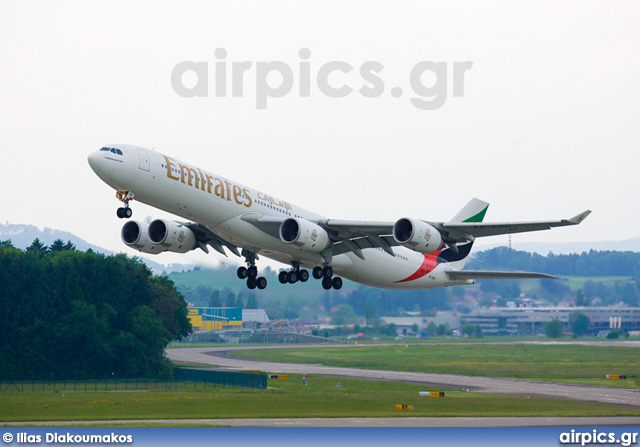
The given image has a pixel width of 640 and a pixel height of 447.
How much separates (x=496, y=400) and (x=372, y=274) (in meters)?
14.9

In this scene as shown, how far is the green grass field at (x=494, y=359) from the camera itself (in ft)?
281

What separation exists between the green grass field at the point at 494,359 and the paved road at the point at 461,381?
3146 mm

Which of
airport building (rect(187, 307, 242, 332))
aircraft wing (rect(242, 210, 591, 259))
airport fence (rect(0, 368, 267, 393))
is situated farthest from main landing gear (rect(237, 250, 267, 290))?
airport building (rect(187, 307, 242, 332))

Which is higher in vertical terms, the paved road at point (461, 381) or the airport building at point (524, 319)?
the airport building at point (524, 319)

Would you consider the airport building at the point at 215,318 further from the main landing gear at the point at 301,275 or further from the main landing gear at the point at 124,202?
the main landing gear at the point at 124,202

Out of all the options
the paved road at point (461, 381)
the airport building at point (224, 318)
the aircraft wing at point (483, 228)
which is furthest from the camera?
the airport building at point (224, 318)

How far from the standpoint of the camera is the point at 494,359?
331 feet

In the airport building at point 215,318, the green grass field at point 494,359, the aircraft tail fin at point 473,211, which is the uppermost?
the aircraft tail fin at point 473,211

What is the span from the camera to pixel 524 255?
159 m

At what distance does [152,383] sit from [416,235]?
4145cm

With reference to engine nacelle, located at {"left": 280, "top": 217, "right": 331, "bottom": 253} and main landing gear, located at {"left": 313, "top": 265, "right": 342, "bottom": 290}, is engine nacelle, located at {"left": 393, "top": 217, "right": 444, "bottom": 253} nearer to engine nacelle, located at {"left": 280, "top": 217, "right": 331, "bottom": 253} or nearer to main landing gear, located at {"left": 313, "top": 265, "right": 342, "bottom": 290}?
engine nacelle, located at {"left": 280, "top": 217, "right": 331, "bottom": 253}

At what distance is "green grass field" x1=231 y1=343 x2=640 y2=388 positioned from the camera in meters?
85.6

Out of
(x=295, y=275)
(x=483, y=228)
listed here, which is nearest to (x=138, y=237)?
(x=295, y=275)

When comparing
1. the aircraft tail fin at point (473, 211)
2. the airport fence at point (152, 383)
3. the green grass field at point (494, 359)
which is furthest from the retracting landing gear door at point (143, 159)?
the green grass field at point (494, 359)
